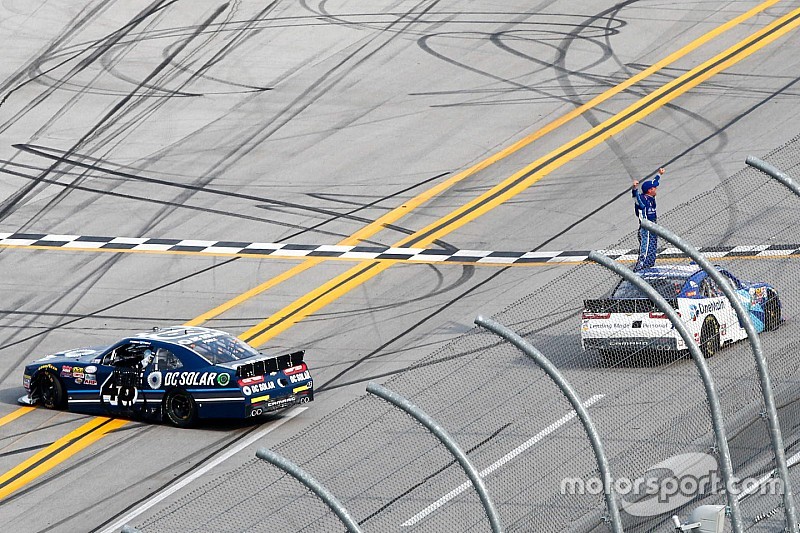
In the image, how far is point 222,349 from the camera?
17.0 metres

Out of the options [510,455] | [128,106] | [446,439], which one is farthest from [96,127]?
[446,439]

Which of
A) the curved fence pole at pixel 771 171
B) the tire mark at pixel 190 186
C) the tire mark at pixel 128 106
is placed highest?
the tire mark at pixel 128 106

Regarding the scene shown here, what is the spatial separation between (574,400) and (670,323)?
115cm

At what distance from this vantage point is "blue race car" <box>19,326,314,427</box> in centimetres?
1631

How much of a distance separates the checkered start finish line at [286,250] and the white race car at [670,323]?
8987 mm

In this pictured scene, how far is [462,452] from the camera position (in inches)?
333

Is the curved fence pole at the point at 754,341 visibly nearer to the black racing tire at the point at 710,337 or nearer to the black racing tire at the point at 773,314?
the black racing tire at the point at 710,337

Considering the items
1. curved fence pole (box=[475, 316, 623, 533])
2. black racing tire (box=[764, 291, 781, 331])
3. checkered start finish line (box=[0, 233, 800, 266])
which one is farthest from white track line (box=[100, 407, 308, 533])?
black racing tire (box=[764, 291, 781, 331])

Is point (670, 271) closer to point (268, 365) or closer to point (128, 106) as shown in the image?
point (268, 365)

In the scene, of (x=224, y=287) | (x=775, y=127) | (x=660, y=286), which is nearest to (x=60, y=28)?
(x=224, y=287)

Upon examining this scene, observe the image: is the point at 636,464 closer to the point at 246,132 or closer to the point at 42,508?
the point at 42,508

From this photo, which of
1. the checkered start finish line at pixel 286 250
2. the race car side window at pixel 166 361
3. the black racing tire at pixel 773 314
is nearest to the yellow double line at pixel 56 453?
the race car side window at pixel 166 361

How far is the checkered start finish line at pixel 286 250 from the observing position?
71.7ft

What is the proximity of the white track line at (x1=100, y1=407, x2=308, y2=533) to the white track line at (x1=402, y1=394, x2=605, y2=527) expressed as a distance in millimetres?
5248
